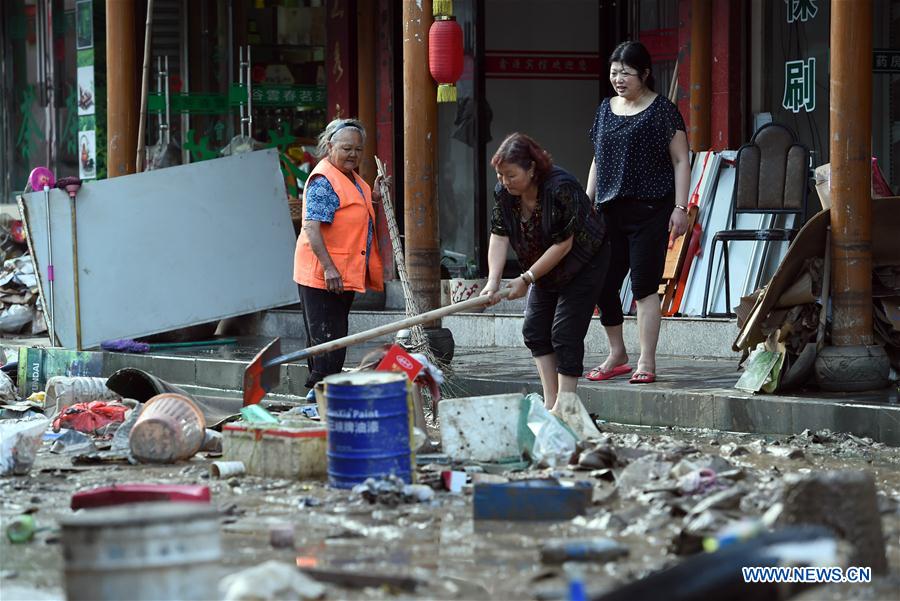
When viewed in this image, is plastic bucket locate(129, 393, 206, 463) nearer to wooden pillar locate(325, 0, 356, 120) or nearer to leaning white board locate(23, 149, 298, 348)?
leaning white board locate(23, 149, 298, 348)

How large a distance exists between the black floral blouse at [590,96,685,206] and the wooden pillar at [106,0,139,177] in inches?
238

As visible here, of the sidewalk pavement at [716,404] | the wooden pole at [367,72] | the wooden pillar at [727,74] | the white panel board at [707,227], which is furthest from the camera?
the wooden pole at [367,72]

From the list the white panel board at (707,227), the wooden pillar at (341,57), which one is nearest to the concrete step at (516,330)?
the white panel board at (707,227)

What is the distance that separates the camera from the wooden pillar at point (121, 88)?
13.3 metres

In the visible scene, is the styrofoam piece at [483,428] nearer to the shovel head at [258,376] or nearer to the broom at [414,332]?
the shovel head at [258,376]

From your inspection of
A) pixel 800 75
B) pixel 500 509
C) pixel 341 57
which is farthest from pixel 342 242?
pixel 341 57

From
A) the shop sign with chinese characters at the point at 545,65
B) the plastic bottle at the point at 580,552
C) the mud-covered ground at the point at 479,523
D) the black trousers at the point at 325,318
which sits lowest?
the mud-covered ground at the point at 479,523

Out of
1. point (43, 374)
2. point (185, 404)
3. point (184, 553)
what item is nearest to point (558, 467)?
point (185, 404)

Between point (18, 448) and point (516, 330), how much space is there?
5829 millimetres

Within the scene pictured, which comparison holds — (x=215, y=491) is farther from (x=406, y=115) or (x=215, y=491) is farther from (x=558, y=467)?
(x=406, y=115)

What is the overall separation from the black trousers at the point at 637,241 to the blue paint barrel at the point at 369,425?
9.42 feet

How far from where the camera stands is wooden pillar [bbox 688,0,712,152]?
498 inches

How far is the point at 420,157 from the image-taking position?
1020cm

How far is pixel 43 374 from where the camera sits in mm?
11773
